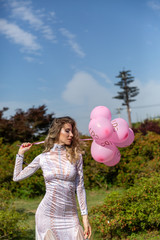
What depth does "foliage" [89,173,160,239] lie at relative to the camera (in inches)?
193

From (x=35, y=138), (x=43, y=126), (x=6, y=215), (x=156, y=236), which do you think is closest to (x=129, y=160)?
(x=156, y=236)

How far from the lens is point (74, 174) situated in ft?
7.74

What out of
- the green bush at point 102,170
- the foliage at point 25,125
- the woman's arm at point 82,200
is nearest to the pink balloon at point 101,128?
the woman's arm at point 82,200

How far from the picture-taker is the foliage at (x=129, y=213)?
4.89 metres

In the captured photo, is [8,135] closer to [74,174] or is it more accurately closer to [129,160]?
[129,160]

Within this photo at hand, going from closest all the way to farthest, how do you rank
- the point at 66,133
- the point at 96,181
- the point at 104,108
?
the point at 66,133
the point at 104,108
the point at 96,181

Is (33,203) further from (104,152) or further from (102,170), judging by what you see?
(104,152)

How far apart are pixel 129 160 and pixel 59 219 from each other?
743 centimetres

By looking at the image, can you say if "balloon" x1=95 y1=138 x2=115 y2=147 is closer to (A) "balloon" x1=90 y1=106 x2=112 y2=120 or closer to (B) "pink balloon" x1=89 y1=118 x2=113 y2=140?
(B) "pink balloon" x1=89 y1=118 x2=113 y2=140

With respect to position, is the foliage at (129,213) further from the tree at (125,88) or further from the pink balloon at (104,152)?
the tree at (125,88)

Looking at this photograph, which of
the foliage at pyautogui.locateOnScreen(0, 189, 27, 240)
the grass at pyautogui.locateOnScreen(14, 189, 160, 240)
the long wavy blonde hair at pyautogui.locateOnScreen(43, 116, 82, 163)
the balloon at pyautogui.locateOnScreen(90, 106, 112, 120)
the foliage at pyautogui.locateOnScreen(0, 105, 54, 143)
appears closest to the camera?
the long wavy blonde hair at pyautogui.locateOnScreen(43, 116, 82, 163)

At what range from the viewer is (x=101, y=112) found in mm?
3691

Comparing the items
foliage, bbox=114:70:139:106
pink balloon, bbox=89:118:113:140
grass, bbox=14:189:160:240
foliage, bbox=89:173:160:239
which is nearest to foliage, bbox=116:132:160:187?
grass, bbox=14:189:160:240

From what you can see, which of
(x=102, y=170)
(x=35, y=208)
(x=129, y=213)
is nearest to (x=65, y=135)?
(x=129, y=213)
